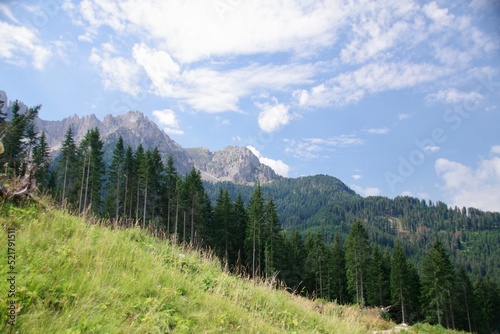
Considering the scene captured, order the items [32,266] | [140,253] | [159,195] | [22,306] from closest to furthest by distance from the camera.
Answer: [22,306] → [32,266] → [140,253] → [159,195]

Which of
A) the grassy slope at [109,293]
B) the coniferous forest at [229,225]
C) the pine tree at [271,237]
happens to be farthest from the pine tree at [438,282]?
the grassy slope at [109,293]

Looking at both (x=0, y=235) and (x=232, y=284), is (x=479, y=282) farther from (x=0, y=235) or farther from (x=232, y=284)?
(x=0, y=235)

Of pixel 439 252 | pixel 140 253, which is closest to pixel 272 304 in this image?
pixel 140 253

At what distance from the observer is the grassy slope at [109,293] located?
3559 millimetres

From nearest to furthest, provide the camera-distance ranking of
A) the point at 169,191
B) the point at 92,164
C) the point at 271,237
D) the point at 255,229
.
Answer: the point at 255,229, the point at 92,164, the point at 271,237, the point at 169,191

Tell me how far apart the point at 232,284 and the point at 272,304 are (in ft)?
3.43

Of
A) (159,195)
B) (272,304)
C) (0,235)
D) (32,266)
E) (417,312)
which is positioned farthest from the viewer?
(417,312)

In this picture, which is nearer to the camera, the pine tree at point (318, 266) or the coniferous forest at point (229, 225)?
the coniferous forest at point (229, 225)

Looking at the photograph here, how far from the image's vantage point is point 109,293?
4.26 meters

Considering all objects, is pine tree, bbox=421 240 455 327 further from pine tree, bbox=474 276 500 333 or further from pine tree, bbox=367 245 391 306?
pine tree, bbox=474 276 500 333

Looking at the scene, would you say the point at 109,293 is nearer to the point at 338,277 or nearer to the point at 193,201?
the point at 193,201

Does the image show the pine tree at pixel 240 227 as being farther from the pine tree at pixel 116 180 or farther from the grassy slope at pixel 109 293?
the grassy slope at pixel 109 293

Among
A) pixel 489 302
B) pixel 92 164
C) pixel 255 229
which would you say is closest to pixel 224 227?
pixel 255 229

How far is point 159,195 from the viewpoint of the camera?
52344mm
